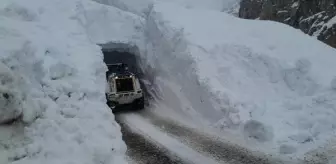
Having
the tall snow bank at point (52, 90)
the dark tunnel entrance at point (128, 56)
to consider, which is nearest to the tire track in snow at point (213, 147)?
the tall snow bank at point (52, 90)

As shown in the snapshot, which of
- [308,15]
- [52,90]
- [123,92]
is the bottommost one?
[123,92]

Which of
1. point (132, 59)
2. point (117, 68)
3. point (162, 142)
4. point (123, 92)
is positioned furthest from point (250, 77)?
point (132, 59)

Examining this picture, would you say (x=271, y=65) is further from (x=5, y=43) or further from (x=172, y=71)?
(x=5, y=43)

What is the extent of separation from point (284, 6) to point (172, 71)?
11.9 metres

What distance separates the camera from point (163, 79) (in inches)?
741

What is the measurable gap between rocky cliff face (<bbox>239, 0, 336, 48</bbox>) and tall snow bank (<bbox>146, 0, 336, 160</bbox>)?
4.23 meters

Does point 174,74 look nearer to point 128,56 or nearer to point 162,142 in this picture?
point 162,142

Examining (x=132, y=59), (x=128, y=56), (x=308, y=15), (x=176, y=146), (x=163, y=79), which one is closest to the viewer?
(x=176, y=146)

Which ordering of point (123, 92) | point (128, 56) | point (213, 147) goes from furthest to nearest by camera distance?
1. point (128, 56)
2. point (123, 92)
3. point (213, 147)

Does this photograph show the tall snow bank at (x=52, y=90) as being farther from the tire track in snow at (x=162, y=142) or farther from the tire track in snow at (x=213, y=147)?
the tire track in snow at (x=213, y=147)

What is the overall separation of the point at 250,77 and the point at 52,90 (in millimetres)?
8164

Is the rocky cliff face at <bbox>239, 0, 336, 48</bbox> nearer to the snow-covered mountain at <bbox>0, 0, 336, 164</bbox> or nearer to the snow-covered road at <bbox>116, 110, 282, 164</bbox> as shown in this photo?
the snow-covered mountain at <bbox>0, 0, 336, 164</bbox>

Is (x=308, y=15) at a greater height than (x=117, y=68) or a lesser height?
greater

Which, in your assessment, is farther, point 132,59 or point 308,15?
point 132,59
